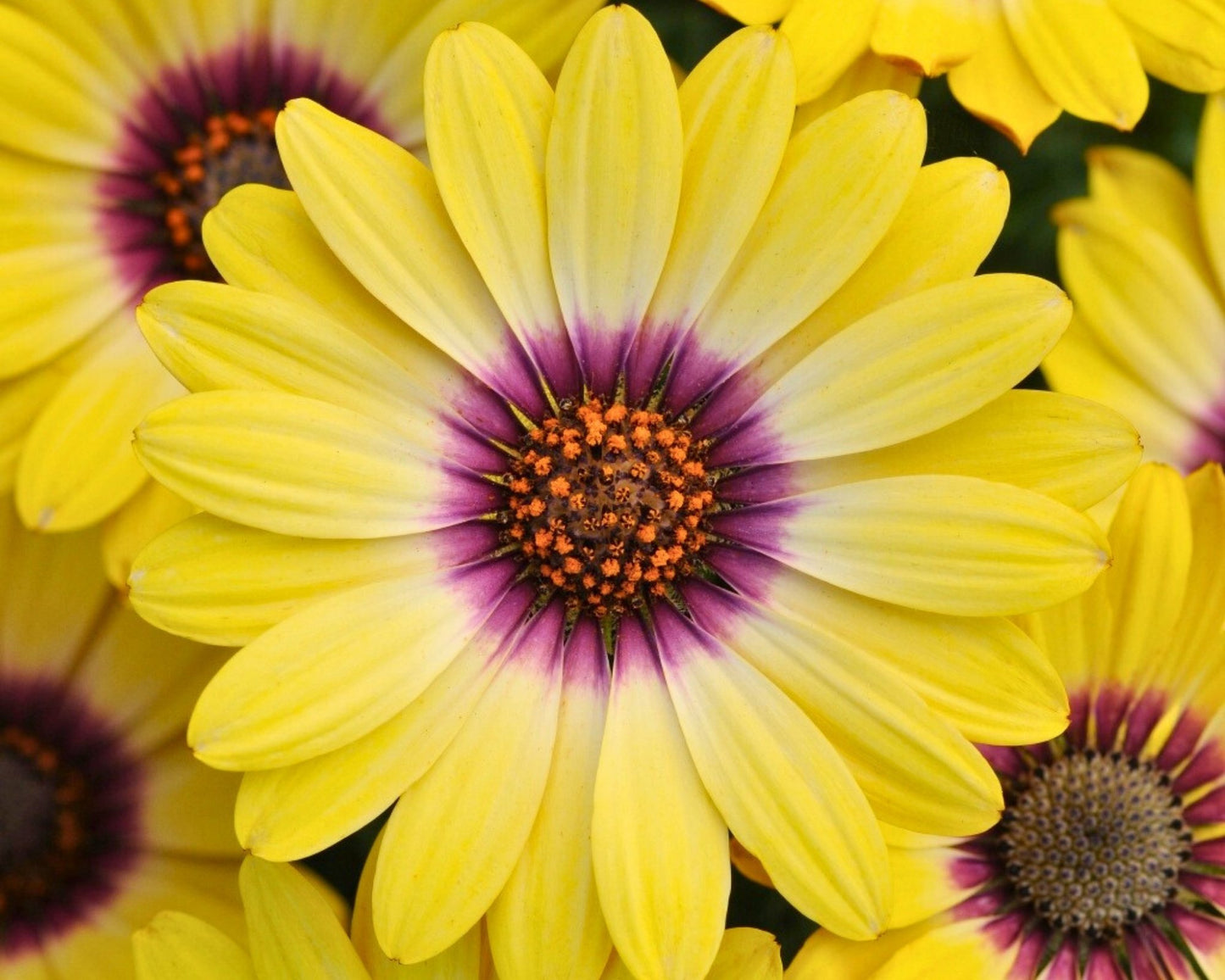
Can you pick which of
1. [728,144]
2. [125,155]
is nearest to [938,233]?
[728,144]

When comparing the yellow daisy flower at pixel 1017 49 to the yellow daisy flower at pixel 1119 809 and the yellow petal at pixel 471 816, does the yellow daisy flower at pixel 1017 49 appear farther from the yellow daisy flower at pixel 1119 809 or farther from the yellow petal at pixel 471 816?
the yellow petal at pixel 471 816

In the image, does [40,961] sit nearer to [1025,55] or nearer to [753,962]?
[753,962]

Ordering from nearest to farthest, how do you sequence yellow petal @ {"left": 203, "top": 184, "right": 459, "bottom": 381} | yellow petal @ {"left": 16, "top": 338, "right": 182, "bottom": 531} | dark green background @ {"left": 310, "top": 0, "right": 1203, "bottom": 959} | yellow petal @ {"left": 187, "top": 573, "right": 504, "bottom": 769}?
yellow petal @ {"left": 187, "top": 573, "right": 504, "bottom": 769}, yellow petal @ {"left": 203, "top": 184, "right": 459, "bottom": 381}, yellow petal @ {"left": 16, "top": 338, "right": 182, "bottom": 531}, dark green background @ {"left": 310, "top": 0, "right": 1203, "bottom": 959}

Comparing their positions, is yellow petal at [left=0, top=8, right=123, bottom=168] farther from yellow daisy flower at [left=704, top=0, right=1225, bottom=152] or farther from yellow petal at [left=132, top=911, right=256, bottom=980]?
yellow petal at [left=132, top=911, right=256, bottom=980]

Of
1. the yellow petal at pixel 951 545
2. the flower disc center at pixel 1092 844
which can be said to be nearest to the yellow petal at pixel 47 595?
the yellow petal at pixel 951 545

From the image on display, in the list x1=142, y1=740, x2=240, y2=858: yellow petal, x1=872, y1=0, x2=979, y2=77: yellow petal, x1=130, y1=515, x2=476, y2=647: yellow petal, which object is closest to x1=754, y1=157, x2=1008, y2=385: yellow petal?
x1=872, y1=0, x2=979, y2=77: yellow petal

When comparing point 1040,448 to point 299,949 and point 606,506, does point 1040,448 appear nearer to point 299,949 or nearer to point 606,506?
point 606,506
